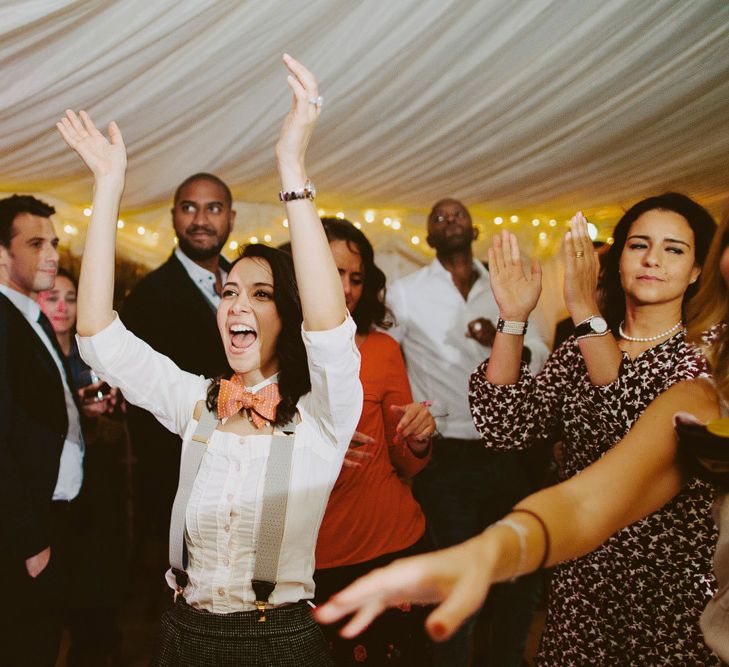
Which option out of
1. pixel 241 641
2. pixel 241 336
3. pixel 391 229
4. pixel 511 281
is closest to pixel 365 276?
pixel 511 281

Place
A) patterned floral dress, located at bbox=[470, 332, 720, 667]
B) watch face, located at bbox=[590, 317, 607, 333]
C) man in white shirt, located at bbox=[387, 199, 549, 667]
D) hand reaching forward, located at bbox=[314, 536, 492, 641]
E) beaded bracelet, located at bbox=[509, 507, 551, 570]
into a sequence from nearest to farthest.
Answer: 1. hand reaching forward, located at bbox=[314, 536, 492, 641]
2. beaded bracelet, located at bbox=[509, 507, 551, 570]
3. patterned floral dress, located at bbox=[470, 332, 720, 667]
4. watch face, located at bbox=[590, 317, 607, 333]
5. man in white shirt, located at bbox=[387, 199, 549, 667]

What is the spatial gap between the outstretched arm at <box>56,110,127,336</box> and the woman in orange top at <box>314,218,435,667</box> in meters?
0.71

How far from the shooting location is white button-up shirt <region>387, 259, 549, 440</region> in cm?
278

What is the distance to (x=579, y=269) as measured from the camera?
1.62 m

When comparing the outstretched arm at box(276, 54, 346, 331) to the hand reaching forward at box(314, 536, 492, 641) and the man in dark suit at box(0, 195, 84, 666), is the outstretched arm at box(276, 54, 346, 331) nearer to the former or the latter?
the hand reaching forward at box(314, 536, 492, 641)

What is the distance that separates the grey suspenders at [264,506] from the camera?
1133mm

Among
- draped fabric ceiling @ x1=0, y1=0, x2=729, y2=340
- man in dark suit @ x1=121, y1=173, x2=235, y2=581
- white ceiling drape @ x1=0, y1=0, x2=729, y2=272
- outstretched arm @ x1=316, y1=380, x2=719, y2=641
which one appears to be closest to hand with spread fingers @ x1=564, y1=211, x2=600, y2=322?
draped fabric ceiling @ x1=0, y1=0, x2=729, y2=340

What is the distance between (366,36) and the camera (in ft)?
8.59

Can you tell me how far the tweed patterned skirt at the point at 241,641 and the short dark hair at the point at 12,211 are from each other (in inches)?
66.4

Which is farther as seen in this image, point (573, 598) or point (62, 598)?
point (62, 598)

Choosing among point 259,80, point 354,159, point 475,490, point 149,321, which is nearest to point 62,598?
point 149,321

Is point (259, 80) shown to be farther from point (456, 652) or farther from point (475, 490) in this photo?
point (456, 652)

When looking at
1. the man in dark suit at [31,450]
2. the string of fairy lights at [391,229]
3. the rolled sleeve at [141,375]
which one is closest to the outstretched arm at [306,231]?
the rolled sleeve at [141,375]

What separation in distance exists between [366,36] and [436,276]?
43.3 inches
